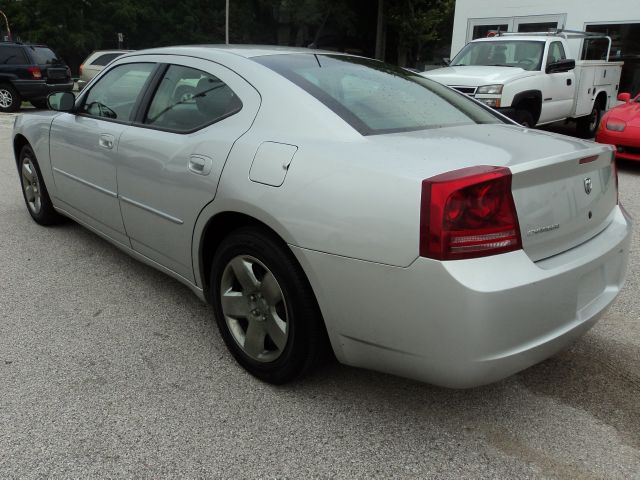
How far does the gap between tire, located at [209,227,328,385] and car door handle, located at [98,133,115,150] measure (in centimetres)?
123

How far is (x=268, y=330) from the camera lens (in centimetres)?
Result: 260

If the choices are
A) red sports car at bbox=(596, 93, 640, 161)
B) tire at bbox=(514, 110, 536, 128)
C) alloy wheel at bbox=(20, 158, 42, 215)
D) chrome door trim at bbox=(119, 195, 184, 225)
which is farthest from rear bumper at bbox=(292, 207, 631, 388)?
tire at bbox=(514, 110, 536, 128)

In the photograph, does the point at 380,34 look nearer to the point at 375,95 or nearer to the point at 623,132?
the point at 623,132

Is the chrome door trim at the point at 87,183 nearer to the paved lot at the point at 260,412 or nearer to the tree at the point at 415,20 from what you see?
the paved lot at the point at 260,412

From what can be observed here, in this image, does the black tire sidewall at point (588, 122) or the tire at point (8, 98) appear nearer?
the black tire sidewall at point (588, 122)

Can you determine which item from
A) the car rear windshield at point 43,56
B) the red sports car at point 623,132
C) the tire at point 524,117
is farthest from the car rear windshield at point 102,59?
the red sports car at point 623,132

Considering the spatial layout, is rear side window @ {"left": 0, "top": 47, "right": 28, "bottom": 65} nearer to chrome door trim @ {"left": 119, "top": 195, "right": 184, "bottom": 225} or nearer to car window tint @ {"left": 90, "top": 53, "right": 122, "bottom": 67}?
car window tint @ {"left": 90, "top": 53, "right": 122, "bottom": 67}

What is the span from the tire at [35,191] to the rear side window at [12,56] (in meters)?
12.2

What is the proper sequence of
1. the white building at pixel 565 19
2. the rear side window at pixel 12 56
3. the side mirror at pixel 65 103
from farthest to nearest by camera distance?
the rear side window at pixel 12 56, the white building at pixel 565 19, the side mirror at pixel 65 103

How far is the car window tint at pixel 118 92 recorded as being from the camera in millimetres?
3537

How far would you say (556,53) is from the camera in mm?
9750

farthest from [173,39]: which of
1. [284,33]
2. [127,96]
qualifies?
[127,96]

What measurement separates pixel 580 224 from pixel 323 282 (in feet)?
3.51

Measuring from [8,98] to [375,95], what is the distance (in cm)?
1581
